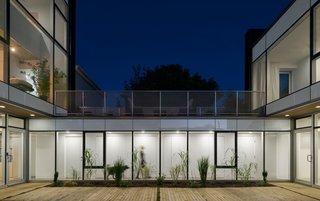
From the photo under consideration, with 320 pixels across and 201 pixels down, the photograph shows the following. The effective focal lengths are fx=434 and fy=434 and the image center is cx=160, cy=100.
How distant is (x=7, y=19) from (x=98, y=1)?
61154mm

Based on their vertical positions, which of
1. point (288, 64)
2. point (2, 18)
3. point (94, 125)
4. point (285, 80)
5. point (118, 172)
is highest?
point (2, 18)

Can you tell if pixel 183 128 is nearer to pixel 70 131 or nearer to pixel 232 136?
pixel 232 136

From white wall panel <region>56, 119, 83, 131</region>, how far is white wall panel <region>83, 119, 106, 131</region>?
20 centimetres

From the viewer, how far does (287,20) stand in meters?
15.2

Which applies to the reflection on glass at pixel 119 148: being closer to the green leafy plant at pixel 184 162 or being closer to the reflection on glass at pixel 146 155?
the reflection on glass at pixel 146 155

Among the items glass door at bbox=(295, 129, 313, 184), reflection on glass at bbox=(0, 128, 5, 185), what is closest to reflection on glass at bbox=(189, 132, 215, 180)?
glass door at bbox=(295, 129, 313, 184)

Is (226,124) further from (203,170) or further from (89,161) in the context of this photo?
(89,161)

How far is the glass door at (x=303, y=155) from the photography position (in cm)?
1596

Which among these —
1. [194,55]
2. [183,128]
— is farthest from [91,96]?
[194,55]

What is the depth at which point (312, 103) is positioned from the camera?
1295cm

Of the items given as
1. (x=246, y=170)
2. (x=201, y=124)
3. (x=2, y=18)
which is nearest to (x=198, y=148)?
(x=201, y=124)

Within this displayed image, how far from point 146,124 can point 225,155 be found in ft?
11.1

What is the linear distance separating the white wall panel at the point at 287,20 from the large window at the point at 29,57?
8972 millimetres

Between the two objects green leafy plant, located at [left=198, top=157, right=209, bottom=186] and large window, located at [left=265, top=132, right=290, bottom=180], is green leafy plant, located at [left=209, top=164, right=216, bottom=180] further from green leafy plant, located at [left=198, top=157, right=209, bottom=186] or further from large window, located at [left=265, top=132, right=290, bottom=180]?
large window, located at [left=265, top=132, right=290, bottom=180]
